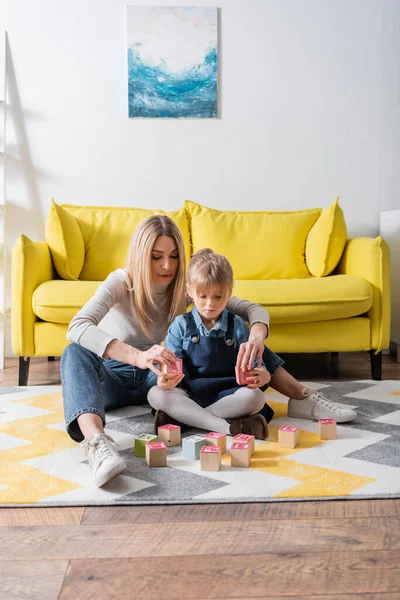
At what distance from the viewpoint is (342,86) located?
12.5ft

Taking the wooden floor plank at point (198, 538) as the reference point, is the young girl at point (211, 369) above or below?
above

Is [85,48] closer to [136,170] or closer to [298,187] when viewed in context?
[136,170]

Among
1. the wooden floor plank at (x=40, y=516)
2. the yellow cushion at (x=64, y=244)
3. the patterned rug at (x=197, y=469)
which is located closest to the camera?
the wooden floor plank at (x=40, y=516)

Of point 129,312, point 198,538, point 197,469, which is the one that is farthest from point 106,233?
point 198,538

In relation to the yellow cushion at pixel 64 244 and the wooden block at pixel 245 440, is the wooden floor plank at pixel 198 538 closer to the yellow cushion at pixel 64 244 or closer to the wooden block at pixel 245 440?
the wooden block at pixel 245 440

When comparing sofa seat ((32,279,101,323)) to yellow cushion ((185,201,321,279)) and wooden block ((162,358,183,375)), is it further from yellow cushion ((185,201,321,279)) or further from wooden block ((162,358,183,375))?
wooden block ((162,358,183,375))

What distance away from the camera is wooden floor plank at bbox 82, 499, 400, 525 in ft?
4.59

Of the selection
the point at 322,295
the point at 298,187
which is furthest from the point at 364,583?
the point at 298,187

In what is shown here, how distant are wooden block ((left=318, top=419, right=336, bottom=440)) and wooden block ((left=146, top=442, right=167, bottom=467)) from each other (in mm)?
492

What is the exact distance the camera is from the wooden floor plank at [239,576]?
42.7 inches

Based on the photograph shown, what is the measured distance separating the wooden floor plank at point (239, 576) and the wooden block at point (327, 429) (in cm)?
75

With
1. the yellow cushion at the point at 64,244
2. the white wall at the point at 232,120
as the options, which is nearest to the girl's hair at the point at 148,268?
the yellow cushion at the point at 64,244

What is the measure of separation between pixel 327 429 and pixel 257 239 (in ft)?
5.14

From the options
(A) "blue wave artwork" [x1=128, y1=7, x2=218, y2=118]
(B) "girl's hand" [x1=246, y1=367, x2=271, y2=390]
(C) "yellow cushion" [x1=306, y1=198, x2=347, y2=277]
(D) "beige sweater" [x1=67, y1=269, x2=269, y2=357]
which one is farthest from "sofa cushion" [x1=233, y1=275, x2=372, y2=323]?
(A) "blue wave artwork" [x1=128, y1=7, x2=218, y2=118]
